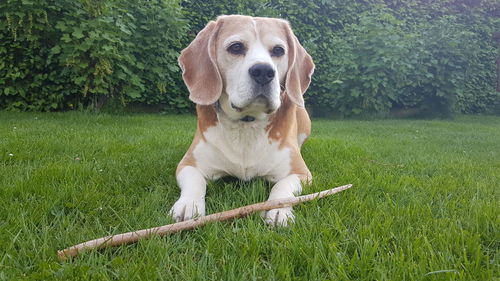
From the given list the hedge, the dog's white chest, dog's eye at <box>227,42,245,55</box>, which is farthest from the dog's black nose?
the hedge

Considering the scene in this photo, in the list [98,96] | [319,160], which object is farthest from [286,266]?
[98,96]

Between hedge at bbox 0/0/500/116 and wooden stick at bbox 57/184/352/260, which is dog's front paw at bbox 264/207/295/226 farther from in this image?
hedge at bbox 0/0/500/116

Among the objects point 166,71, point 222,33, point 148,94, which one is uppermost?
point 222,33

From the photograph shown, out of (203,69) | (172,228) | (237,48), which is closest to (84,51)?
(203,69)

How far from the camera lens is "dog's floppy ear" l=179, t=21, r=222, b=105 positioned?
2.30 metres

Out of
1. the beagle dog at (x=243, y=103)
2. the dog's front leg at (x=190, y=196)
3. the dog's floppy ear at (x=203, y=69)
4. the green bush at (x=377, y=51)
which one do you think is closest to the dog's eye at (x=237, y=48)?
the beagle dog at (x=243, y=103)

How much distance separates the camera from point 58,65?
6023 mm

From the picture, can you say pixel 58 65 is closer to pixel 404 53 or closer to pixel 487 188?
pixel 487 188

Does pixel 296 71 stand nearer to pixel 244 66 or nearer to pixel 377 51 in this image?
pixel 244 66

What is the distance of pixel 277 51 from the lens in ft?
7.61

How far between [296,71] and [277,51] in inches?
10.6

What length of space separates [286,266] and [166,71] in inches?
236

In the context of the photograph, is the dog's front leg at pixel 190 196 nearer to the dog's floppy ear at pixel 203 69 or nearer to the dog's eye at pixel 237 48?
the dog's floppy ear at pixel 203 69

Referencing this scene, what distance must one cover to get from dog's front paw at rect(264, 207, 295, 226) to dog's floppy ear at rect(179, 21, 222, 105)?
84cm
